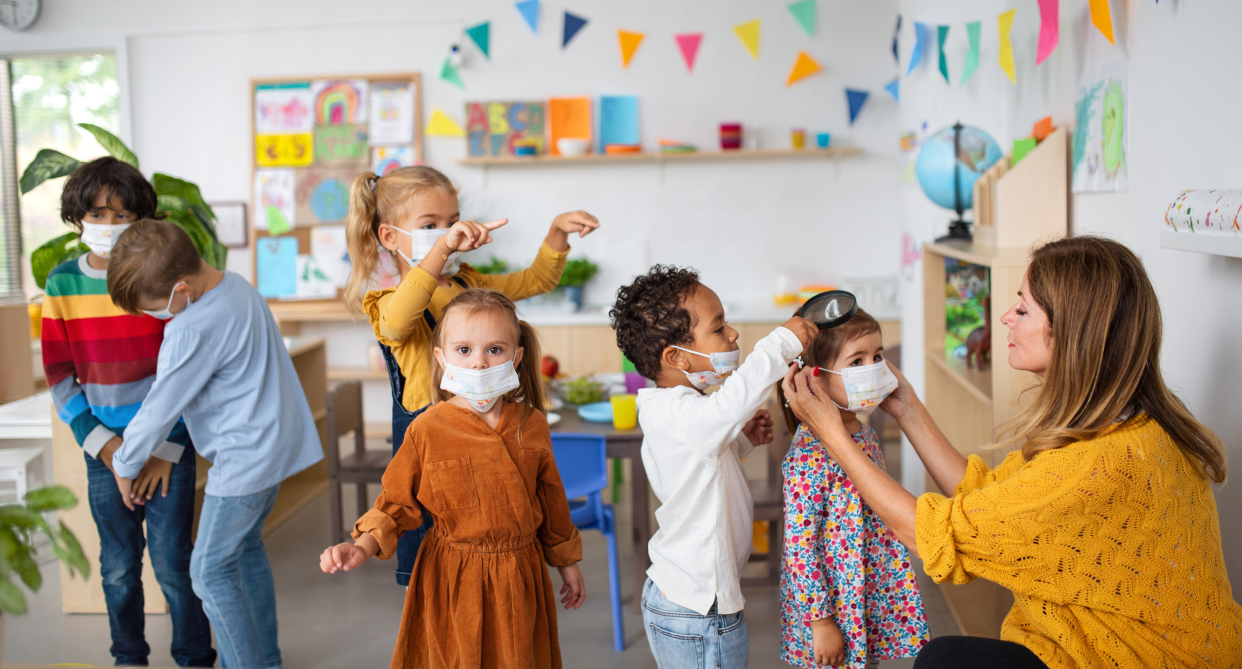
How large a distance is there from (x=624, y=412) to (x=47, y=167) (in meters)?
1.76

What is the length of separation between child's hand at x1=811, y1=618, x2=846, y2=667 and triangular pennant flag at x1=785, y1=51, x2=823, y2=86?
13.5ft

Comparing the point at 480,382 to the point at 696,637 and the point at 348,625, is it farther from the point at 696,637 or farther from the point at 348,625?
the point at 348,625

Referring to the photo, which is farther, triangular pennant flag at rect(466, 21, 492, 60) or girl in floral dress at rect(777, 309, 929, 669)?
triangular pennant flag at rect(466, 21, 492, 60)

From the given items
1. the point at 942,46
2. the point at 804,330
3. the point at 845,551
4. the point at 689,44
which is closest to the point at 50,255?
the point at 804,330

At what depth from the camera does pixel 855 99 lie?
16.4 ft

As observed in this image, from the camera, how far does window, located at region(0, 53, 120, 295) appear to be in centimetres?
541

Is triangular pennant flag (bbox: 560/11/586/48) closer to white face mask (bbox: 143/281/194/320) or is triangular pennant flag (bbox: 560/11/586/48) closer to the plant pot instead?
the plant pot

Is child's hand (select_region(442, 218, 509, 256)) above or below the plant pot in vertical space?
above

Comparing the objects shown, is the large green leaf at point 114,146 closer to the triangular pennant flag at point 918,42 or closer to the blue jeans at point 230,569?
the blue jeans at point 230,569

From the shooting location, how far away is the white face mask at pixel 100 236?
2064 millimetres

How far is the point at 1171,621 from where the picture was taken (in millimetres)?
Answer: 1203

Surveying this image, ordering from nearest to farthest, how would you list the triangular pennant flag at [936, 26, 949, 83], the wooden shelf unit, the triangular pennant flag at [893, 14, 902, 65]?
the wooden shelf unit → the triangular pennant flag at [936, 26, 949, 83] → the triangular pennant flag at [893, 14, 902, 65]

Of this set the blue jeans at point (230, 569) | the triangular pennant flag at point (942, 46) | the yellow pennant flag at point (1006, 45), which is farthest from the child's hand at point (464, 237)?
the triangular pennant flag at point (942, 46)

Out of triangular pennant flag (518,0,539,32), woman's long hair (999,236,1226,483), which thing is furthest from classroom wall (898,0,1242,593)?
triangular pennant flag (518,0,539,32)
